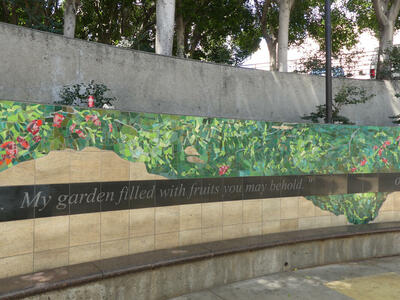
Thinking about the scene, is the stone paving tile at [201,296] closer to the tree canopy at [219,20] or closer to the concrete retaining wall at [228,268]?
the concrete retaining wall at [228,268]

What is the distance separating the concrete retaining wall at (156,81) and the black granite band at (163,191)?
359 centimetres

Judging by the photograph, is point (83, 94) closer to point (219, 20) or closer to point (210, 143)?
point (210, 143)

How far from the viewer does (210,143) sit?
6652 millimetres

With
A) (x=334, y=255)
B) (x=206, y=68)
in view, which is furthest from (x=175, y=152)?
(x=206, y=68)

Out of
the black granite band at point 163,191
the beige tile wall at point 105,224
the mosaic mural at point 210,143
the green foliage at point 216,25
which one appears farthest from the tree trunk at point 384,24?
the beige tile wall at point 105,224

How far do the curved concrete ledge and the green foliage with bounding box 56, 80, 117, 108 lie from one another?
396 cm

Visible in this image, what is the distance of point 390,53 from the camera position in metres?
15.3

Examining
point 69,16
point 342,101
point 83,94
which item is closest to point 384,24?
point 342,101

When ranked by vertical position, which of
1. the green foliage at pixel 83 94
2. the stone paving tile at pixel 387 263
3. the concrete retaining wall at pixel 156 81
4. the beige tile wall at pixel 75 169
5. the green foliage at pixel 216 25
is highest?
the green foliage at pixel 216 25

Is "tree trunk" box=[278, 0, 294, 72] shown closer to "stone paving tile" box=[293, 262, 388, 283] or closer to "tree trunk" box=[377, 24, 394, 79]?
"tree trunk" box=[377, 24, 394, 79]

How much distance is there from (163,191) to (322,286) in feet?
11.2

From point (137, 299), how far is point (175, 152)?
8.14 ft

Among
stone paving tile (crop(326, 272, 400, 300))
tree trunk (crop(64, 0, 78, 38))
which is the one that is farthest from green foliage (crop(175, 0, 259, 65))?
stone paving tile (crop(326, 272, 400, 300))

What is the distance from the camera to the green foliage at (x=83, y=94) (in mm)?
7855
